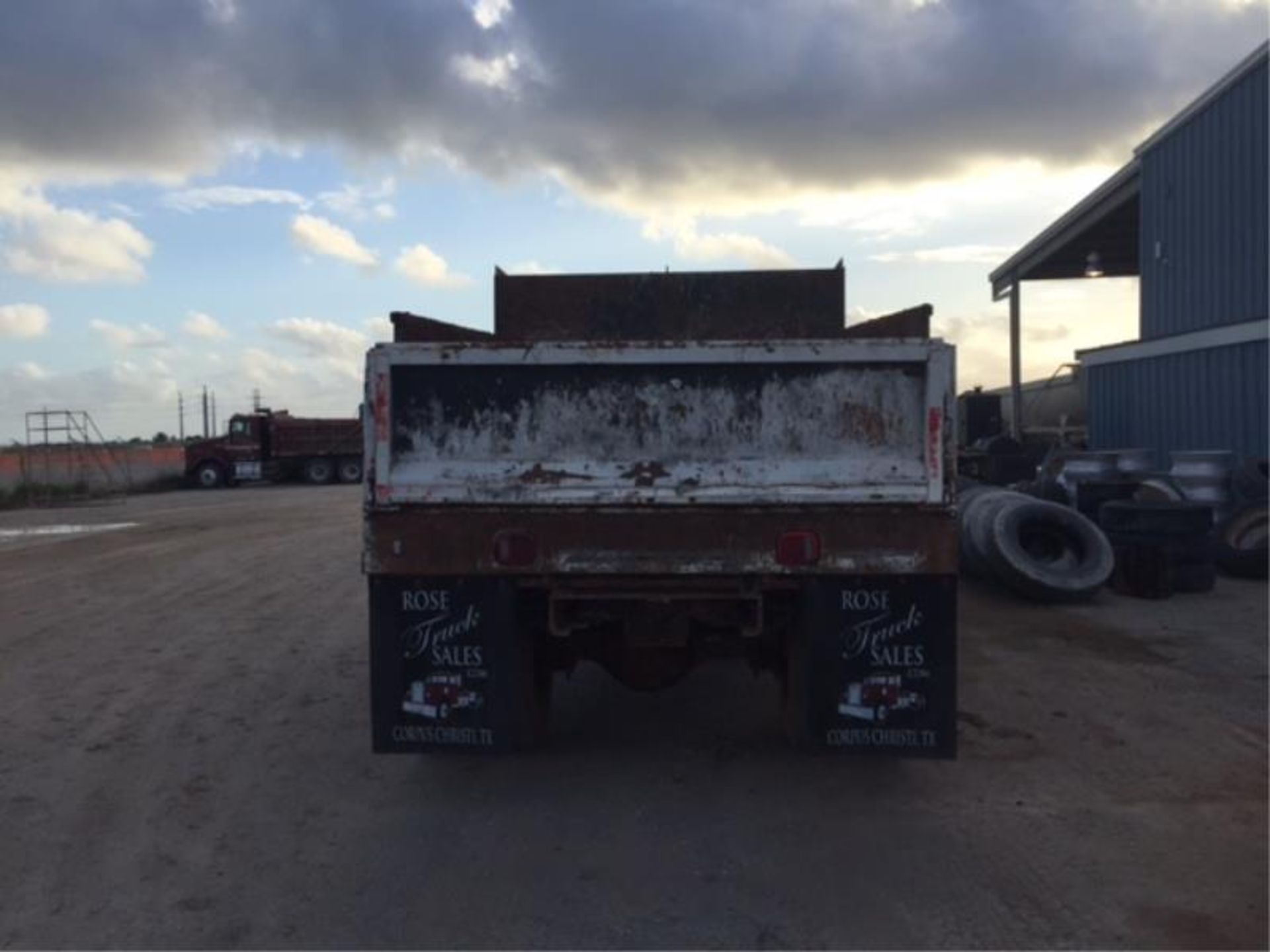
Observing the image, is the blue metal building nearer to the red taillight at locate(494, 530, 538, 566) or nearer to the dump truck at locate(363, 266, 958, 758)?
the dump truck at locate(363, 266, 958, 758)

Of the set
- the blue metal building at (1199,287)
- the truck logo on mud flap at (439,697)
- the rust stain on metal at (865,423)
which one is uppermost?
the blue metal building at (1199,287)

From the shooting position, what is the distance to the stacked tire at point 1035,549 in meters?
10.6

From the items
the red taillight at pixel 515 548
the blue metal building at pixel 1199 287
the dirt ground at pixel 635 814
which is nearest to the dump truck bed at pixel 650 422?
the red taillight at pixel 515 548

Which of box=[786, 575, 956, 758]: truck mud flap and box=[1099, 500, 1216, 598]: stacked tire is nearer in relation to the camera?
box=[786, 575, 956, 758]: truck mud flap

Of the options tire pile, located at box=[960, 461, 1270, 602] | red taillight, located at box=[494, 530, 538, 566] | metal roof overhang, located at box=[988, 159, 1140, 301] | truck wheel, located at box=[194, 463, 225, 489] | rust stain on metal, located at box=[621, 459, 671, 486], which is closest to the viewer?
red taillight, located at box=[494, 530, 538, 566]

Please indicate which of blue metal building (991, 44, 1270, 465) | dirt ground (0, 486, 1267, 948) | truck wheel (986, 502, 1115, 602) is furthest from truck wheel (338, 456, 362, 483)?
dirt ground (0, 486, 1267, 948)

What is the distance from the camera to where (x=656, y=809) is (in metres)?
5.19

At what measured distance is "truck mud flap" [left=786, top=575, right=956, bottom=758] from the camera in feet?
16.2

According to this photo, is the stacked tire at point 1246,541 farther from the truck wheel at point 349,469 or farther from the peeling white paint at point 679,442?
the truck wheel at point 349,469

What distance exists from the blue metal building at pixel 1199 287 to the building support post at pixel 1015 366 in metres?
5.29

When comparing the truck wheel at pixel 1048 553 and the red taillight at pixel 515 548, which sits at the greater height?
the red taillight at pixel 515 548

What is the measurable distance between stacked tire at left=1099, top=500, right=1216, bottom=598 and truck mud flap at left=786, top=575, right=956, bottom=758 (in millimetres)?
6959

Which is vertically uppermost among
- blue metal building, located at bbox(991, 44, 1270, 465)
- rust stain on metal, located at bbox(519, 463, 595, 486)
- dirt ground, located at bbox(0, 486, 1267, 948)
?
blue metal building, located at bbox(991, 44, 1270, 465)

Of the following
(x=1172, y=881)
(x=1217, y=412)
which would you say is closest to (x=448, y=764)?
(x=1172, y=881)
